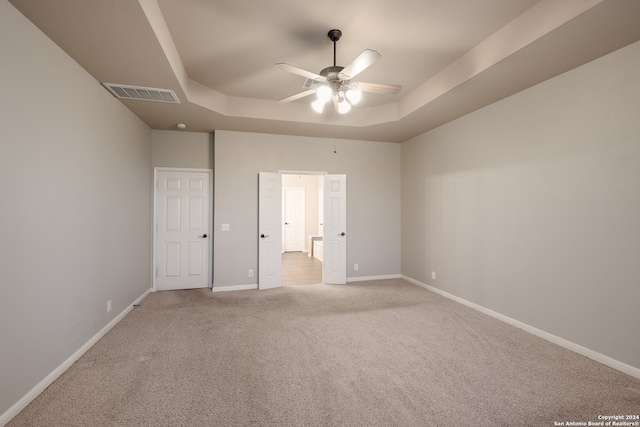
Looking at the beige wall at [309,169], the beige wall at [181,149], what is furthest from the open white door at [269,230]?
the beige wall at [181,149]

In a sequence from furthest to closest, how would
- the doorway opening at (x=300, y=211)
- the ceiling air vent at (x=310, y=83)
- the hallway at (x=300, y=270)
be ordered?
the doorway opening at (x=300, y=211), the hallway at (x=300, y=270), the ceiling air vent at (x=310, y=83)

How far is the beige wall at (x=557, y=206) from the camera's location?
2.42 meters

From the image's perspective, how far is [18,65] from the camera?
1953mm

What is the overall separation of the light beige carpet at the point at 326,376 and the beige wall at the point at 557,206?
40 centimetres

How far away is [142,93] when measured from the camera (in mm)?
3289

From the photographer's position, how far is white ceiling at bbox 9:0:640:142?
211 centimetres

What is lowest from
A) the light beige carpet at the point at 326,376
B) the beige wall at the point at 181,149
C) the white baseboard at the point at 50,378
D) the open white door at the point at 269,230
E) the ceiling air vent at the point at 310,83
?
the light beige carpet at the point at 326,376

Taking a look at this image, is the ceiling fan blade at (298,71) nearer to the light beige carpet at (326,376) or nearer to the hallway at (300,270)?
the light beige carpet at (326,376)

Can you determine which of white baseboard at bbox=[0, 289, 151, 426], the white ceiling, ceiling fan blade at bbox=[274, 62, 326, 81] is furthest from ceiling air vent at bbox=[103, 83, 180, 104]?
white baseboard at bbox=[0, 289, 151, 426]

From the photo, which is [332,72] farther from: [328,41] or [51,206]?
[51,206]

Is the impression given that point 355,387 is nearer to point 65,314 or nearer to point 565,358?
point 565,358

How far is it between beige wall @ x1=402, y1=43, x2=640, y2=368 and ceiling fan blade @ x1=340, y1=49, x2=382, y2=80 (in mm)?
2140

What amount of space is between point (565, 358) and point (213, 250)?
4.72m

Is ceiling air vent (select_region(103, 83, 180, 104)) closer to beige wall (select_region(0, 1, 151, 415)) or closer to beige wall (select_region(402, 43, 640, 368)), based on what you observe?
beige wall (select_region(0, 1, 151, 415))
